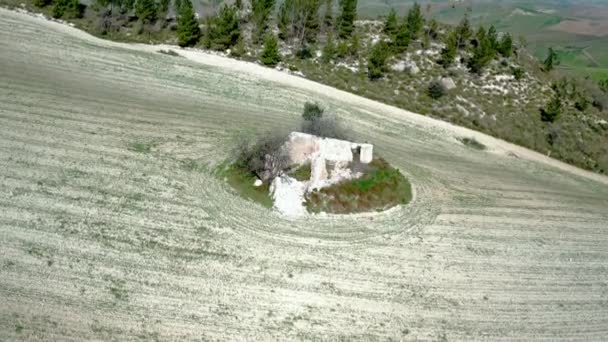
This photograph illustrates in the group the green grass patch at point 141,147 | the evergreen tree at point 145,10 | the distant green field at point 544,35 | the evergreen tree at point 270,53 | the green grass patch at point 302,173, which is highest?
the distant green field at point 544,35

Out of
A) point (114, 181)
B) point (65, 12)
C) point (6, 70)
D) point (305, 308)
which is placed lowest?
point (305, 308)

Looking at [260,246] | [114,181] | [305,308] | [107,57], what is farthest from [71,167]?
[107,57]

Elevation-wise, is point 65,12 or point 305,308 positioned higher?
point 65,12

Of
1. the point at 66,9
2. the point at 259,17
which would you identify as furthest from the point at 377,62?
the point at 66,9

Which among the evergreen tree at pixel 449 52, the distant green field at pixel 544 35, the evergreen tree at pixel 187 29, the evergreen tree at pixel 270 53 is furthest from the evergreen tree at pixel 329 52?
the distant green field at pixel 544 35

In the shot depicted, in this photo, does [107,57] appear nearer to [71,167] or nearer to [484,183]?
[71,167]

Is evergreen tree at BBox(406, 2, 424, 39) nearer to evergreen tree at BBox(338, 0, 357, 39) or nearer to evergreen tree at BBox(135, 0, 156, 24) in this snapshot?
evergreen tree at BBox(338, 0, 357, 39)

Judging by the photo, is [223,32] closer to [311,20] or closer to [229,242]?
[311,20]

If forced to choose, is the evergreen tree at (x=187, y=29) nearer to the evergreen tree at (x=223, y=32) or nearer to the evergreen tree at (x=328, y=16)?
the evergreen tree at (x=223, y=32)
